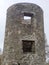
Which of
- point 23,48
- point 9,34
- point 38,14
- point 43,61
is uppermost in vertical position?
point 38,14

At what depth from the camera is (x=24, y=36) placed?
40.0ft

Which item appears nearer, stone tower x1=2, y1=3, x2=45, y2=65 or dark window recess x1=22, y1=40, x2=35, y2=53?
stone tower x1=2, y1=3, x2=45, y2=65

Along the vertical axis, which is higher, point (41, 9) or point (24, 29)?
point (41, 9)

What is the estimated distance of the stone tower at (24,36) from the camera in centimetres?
1185

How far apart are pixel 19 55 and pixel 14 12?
299 centimetres

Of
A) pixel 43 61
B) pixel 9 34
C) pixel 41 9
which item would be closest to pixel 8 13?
pixel 9 34

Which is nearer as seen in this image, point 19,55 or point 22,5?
point 19,55

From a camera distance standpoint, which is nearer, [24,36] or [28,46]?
[24,36]

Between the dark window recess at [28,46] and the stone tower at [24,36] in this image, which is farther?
the dark window recess at [28,46]

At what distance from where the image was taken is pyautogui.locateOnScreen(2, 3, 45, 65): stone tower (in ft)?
38.9

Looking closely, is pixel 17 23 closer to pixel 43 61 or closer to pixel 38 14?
pixel 38 14

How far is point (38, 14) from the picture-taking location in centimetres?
1286

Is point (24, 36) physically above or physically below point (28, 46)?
above

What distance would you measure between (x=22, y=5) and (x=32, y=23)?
1.44 meters
